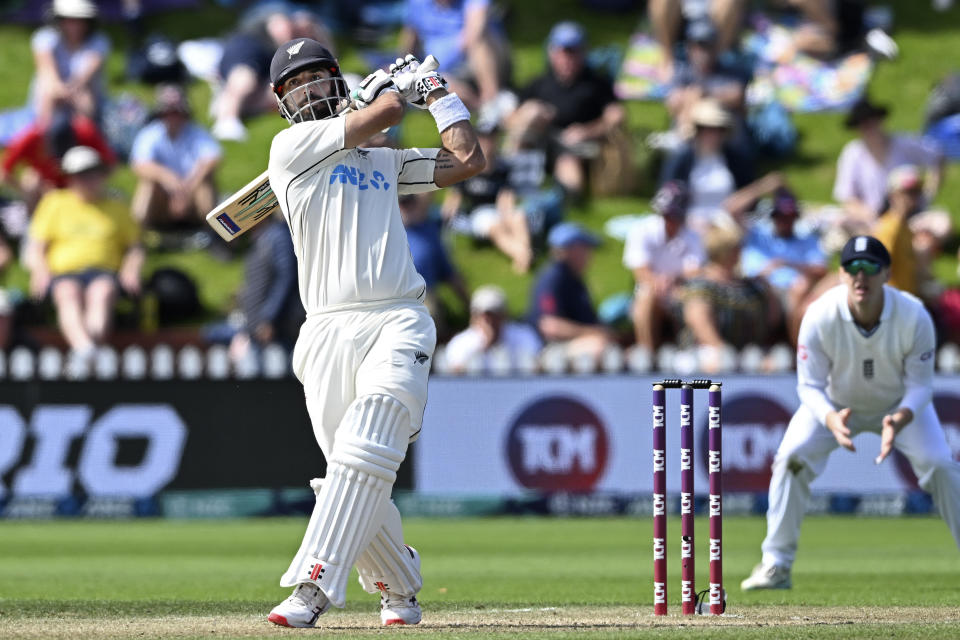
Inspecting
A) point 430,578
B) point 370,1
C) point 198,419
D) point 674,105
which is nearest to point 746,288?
point 674,105

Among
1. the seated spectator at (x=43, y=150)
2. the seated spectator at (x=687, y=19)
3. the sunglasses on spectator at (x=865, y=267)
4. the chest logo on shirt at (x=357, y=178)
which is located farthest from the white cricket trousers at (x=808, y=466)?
the seated spectator at (x=687, y=19)

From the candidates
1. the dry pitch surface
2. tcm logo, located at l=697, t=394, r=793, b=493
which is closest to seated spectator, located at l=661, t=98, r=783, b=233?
tcm logo, located at l=697, t=394, r=793, b=493

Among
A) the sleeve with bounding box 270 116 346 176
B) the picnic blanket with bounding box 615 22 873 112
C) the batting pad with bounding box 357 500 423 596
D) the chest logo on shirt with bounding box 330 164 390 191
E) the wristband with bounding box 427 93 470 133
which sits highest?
the picnic blanket with bounding box 615 22 873 112

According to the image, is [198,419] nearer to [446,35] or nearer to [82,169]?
[82,169]

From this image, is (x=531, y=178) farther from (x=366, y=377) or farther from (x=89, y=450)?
(x=366, y=377)

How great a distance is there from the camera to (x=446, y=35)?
17.6m

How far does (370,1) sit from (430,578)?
12.2 metres

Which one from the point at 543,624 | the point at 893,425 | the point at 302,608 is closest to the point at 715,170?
the point at 893,425

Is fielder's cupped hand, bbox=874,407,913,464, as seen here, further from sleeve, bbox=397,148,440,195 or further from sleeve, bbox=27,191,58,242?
sleeve, bbox=27,191,58,242

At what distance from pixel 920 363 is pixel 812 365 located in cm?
53

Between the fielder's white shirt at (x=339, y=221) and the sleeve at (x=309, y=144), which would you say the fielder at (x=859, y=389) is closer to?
the fielder's white shirt at (x=339, y=221)

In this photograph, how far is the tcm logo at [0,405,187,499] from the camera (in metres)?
13.5

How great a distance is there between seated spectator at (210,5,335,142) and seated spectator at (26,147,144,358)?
117 inches

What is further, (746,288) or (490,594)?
(746,288)
